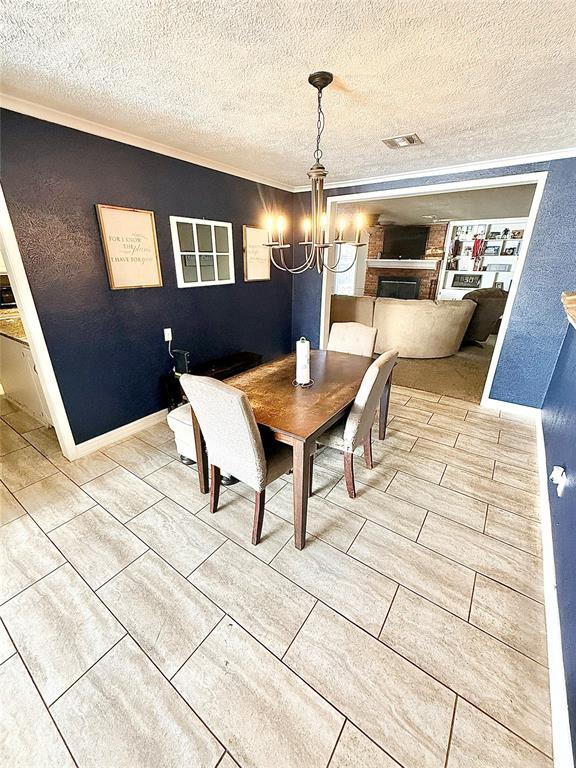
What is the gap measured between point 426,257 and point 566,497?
24.9 feet

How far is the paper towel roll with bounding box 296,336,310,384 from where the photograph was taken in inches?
75.9

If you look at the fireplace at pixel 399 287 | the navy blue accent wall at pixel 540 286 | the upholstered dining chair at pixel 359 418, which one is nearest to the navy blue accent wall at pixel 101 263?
the upholstered dining chair at pixel 359 418

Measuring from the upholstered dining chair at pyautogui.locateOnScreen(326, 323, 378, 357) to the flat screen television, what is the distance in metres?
5.97

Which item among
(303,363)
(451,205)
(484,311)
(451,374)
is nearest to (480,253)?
(451,205)

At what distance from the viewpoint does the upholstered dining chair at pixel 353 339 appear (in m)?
2.69

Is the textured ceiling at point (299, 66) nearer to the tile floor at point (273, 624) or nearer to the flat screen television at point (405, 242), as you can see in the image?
the tile floor at point (273, 624)

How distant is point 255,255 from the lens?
3.61m

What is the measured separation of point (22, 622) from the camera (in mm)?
1349

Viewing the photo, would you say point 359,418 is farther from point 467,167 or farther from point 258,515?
point 467,167

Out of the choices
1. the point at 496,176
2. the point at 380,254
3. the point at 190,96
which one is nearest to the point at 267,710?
the point at 190,96

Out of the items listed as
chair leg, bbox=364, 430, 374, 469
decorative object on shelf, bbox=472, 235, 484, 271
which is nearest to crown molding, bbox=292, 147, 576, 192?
chair leg, bbox=364, 430, 374, 469

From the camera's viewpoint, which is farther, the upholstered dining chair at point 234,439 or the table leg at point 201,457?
the table leg at point 201,457

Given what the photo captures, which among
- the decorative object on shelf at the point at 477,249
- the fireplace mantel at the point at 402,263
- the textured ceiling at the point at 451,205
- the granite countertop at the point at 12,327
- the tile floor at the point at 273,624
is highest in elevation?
the textured ceiling at the point at 451,205

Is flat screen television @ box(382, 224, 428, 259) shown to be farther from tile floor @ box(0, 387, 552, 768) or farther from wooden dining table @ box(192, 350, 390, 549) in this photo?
tile floor @ box(0, 387, 552, 768)
